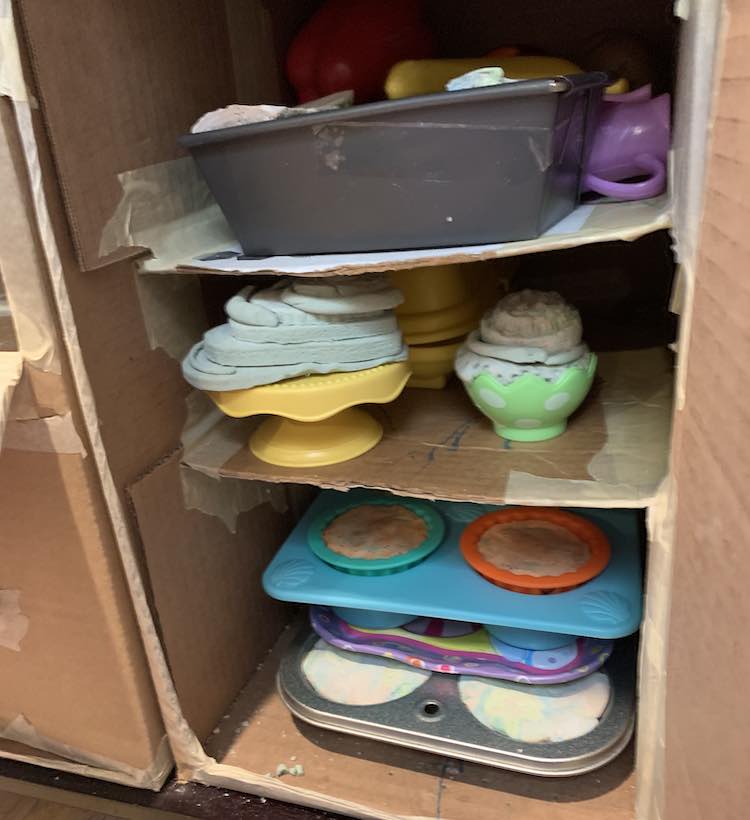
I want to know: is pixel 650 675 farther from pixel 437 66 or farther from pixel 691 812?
pixel 437 66

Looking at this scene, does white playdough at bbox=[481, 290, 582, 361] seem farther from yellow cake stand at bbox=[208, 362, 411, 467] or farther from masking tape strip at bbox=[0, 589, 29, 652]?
masking tape strip at bbox=[0, 589, 29, 652]

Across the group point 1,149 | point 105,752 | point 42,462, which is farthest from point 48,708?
point 1,149

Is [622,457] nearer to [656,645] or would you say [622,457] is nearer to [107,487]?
[656,645]

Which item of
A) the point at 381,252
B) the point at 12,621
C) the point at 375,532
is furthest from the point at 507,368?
the point at 12,621

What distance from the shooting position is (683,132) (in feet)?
1.48

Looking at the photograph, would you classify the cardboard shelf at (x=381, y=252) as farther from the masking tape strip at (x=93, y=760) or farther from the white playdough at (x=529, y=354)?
the masking tape strip at (x=93, y=760)

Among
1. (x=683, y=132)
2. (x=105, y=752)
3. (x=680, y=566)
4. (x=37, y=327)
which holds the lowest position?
(x=105, y=752)

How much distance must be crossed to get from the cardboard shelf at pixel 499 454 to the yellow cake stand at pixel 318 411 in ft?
0.04

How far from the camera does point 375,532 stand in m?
0.77

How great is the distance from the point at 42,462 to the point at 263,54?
0.46 meters

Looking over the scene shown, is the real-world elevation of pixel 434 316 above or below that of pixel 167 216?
below

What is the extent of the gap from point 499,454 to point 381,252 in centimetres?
20

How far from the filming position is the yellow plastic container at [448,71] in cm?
64

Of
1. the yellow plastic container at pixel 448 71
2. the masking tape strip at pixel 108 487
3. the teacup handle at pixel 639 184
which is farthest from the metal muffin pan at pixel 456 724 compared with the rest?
the yellow plastic container at pixel 448 71
